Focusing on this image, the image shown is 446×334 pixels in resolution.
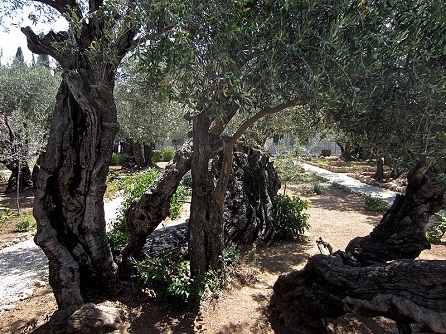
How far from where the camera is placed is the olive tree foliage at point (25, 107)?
38.4 feet

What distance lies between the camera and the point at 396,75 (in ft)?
8.63

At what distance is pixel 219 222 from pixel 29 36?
3.55 meters

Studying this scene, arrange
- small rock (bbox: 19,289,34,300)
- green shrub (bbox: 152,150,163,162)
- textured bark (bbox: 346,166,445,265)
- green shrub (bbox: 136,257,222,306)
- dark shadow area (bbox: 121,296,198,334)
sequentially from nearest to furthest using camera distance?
1. dark shadow area (bbox: 121,296,198,334)
2. green shrub (bbox: 136,257,222,306)
3. textured bark (bbox: 346,166,445,265)
4. small rock (bbox: 19,289,34,300)
5. green shrub (bbox: 152,150,163,162)

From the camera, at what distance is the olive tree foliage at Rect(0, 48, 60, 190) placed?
11.7m

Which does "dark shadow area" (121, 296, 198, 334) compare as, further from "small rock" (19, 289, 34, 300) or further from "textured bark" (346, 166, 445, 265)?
"textured bark" (346, 166, 445, 265)

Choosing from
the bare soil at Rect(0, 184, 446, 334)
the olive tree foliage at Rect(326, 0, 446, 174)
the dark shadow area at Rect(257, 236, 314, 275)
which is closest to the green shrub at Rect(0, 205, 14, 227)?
the bare soil at Rect(0, 184, 446, 334)

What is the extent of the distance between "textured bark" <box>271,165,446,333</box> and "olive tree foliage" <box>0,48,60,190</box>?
11366 millimetres

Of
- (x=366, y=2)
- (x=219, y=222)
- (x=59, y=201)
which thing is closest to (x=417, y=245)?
(x=219, y=222)

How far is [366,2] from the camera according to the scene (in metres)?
2.48

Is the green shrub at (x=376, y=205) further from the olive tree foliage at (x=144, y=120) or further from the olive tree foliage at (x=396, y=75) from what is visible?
the olive tree foliage at (x=144, y=120)

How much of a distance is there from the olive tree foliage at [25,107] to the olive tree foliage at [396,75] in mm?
11963

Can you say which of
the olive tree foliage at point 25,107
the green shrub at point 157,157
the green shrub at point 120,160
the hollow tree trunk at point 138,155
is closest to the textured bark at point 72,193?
the olive tree foliage at point 25,107

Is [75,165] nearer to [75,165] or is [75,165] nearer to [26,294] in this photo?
[75,165]

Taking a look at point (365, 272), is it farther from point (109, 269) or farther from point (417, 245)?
point (109, 269)
